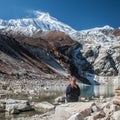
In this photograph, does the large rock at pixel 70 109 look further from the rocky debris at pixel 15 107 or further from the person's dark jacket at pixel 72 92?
the rocky debris at pixel 15 107

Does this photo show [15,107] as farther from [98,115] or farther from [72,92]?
[98,115]

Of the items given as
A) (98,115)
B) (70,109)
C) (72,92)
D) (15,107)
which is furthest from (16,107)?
(98,115)

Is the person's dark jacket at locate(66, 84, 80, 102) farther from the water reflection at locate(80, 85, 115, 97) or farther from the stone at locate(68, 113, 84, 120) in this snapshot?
the water reflection at locate(80, 85, 115, 97)

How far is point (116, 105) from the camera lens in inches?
683

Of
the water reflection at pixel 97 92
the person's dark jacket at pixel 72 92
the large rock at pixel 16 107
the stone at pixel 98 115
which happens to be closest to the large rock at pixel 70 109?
the stone at pixel 98 115

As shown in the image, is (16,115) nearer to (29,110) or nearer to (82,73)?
(29,110)

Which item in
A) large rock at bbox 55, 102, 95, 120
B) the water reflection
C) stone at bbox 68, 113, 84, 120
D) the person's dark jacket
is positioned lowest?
stone at bbox 68, 113, 84, 120

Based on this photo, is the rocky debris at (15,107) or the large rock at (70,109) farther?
the rocky debris at (15,107)

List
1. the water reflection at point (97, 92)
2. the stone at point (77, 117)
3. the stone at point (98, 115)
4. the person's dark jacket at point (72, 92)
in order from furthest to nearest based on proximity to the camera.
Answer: the water reflection at point (97, 92), the person's dark jacket at point (72, 92), the stone at point (98, 115), the stone at point (77, 117)

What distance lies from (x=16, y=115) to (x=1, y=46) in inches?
3833

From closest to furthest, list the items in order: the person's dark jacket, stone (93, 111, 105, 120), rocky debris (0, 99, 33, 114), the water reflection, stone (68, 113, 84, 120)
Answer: stone (68, 113, 84, 120) → stone (93, 111, 105, 120) → the person's dark jacket → rocky debris (0, 99, 33, 114) → the water reflection

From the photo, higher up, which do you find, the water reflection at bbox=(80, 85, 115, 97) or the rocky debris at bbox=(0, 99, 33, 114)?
the water reflection at bbox=(80, 85, 115, 97)

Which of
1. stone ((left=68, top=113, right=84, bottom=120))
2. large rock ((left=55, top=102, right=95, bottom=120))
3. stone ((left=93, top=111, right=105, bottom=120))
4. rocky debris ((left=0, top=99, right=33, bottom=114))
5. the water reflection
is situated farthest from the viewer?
the water reflection

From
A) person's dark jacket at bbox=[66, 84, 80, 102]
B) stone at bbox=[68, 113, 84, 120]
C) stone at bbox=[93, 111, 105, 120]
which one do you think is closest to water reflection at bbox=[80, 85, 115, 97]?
person's dark jacket at bbox=[66, 84, 80, 102]
